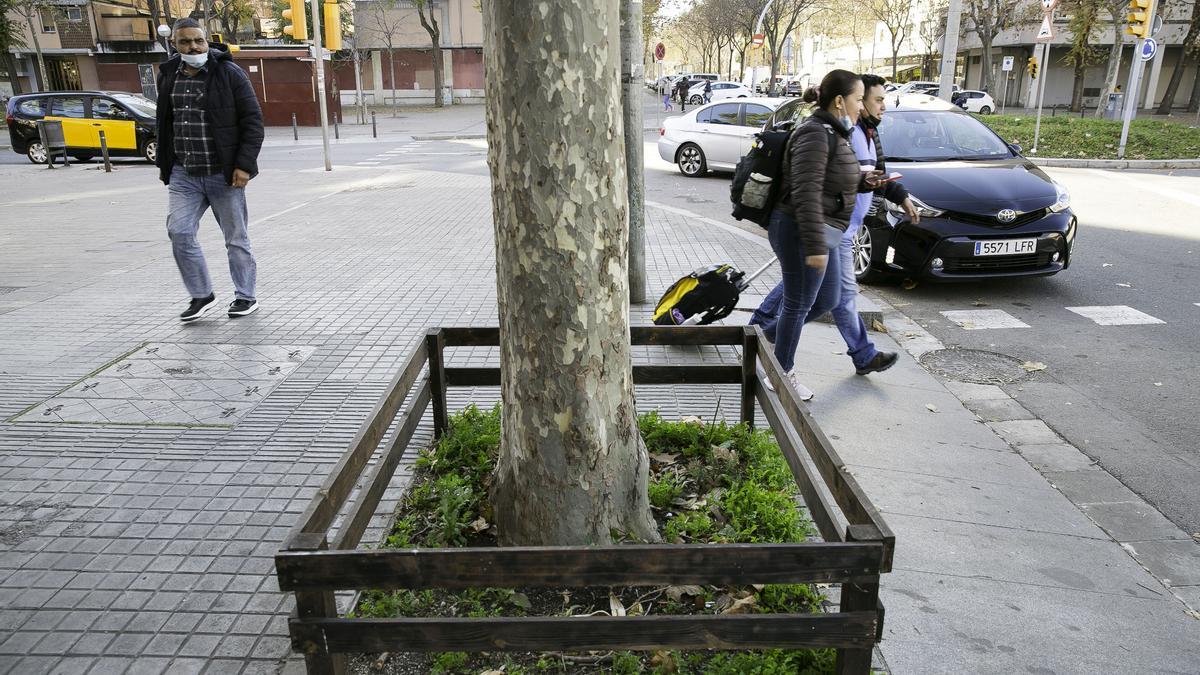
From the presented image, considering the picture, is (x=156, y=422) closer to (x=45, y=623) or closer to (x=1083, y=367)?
(x=45, y=623)

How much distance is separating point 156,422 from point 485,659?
286cm

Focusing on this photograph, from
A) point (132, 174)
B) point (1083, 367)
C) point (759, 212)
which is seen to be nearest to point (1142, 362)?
point (1083, 367)

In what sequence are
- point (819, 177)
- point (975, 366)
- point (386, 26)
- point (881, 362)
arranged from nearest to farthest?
point (819, 177)
point (881, 362)
point (975, 366)
point (386, 26)

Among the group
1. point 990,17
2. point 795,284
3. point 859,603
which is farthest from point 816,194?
point 990,17

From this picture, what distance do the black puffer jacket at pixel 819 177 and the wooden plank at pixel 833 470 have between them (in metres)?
1.24

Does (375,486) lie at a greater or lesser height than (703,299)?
greater

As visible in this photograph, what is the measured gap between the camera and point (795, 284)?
4805 mm

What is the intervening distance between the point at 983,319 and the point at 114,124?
20905mm

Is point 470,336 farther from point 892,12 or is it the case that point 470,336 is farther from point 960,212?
point 892,12

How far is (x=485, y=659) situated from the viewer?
8.66ft

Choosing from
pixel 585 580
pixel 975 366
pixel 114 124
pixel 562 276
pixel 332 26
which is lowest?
pixel 975 366

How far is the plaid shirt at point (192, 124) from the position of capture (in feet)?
19.7

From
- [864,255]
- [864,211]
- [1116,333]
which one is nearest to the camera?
[864,211]

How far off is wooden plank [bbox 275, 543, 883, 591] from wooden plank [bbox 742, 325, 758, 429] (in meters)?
1.78
